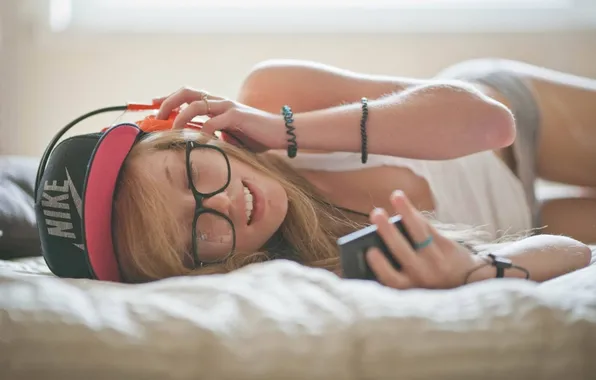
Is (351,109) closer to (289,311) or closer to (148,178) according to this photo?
(148,178)

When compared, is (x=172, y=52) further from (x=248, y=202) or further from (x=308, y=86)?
(x=248, y=202)

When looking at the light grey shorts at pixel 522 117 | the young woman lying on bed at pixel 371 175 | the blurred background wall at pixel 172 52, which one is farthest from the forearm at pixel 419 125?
the blurred background wall at pixel 172 52

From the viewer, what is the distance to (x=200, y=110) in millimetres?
1052

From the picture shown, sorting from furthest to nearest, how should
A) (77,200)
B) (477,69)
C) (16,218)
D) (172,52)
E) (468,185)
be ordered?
(172,52) < (477,69) < (468,185) < (16,218) < (77,200)

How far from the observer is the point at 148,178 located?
948 mm

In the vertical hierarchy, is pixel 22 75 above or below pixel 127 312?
above

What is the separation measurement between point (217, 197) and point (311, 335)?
1.35 feet

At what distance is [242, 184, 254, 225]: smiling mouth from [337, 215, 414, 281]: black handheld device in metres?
0.29

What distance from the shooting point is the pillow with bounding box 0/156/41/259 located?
1.17 metres

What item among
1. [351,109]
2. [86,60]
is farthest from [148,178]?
[86,60]

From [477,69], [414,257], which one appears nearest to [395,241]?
[414,257]

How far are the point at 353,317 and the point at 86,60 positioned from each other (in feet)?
5.44

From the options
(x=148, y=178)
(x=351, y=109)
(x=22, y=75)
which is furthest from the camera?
(x=22, y=75)

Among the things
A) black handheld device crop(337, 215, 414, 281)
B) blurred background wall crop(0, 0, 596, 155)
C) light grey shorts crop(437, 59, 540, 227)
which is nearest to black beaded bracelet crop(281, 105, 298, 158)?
black handheld device crop(337, 215, 414, 281)
